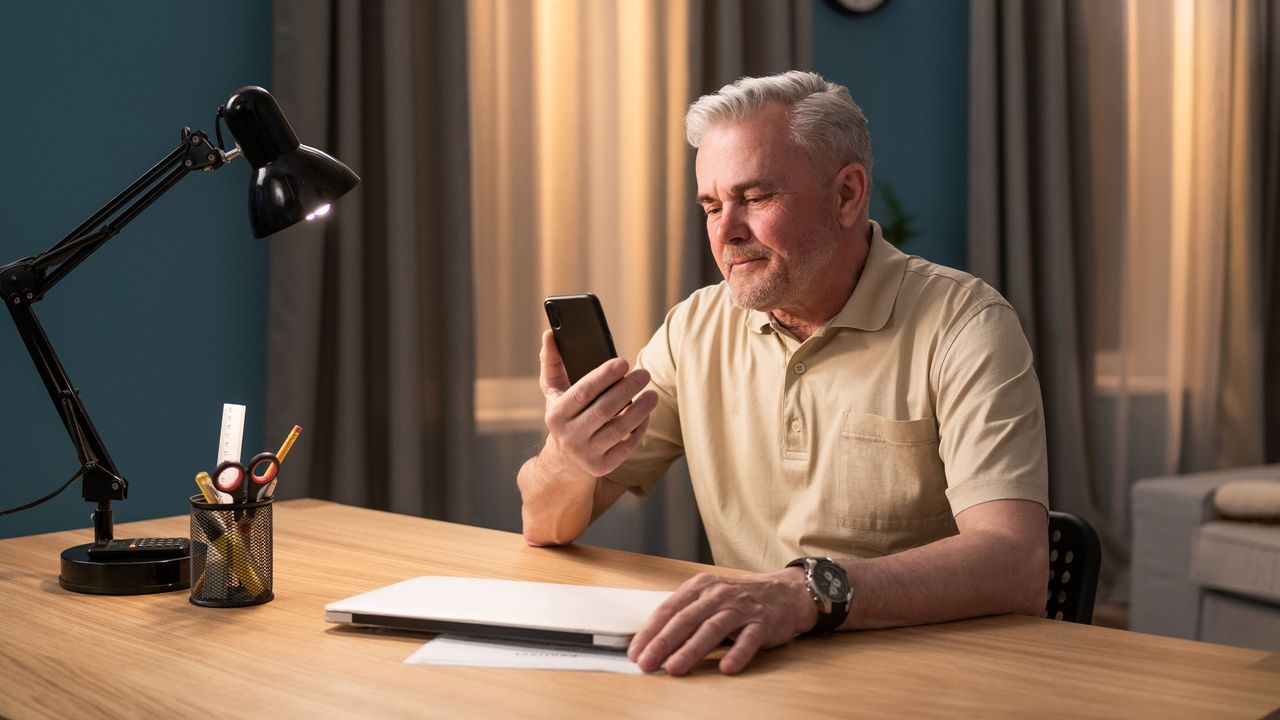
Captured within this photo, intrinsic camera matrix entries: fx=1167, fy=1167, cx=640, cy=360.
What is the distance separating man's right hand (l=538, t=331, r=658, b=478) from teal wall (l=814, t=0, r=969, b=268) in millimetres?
2919

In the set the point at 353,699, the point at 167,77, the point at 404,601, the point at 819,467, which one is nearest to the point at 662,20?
the point at 167,77

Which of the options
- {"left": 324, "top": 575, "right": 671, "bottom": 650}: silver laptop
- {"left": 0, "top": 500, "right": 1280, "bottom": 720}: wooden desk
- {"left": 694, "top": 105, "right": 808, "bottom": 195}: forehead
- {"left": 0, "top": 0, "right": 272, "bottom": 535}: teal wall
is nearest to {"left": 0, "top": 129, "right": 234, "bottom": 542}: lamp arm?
{"left": 0, "top": 500, "right": 1280, "bottom": 720}: wooden desk

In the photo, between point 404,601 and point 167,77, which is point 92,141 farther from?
point 404,601

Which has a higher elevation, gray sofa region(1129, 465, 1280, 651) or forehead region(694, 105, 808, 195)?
forehead region(694, 105, 808, 195)

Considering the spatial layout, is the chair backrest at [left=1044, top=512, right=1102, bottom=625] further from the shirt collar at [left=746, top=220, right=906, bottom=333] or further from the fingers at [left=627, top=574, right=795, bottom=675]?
the fingers at [left=627, top=574, right=795, bottom=675]

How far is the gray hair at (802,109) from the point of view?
5.53 ft

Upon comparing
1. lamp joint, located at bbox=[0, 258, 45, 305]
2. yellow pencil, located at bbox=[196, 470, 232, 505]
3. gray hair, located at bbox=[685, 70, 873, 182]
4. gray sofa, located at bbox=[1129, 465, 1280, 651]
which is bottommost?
gray sofa, located at bbox=[1129, 465, 1280, 651]

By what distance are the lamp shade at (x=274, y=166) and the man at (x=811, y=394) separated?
353 mm

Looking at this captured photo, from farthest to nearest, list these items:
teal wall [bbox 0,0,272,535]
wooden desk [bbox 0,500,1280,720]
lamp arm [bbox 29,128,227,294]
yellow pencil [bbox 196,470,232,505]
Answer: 1. teal wall [bbox 0,0,272,535]
2. lamp arm [bbox 29,128,227,294]
3. yellow pencil [bbox 196,470,232,505]
4. wooden desk [bbox 0,500,1280,720]

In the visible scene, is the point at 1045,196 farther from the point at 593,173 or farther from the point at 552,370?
the point at 552,370

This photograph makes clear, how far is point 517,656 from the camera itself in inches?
40.8

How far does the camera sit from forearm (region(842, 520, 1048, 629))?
114 cm

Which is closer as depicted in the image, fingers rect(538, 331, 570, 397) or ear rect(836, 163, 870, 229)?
fingers rect(538, 331, 570, 397)

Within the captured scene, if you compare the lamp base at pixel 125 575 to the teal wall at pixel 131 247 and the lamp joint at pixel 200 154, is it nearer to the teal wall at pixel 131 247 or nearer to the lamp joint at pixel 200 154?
the lamp joint at pixel 200 154
